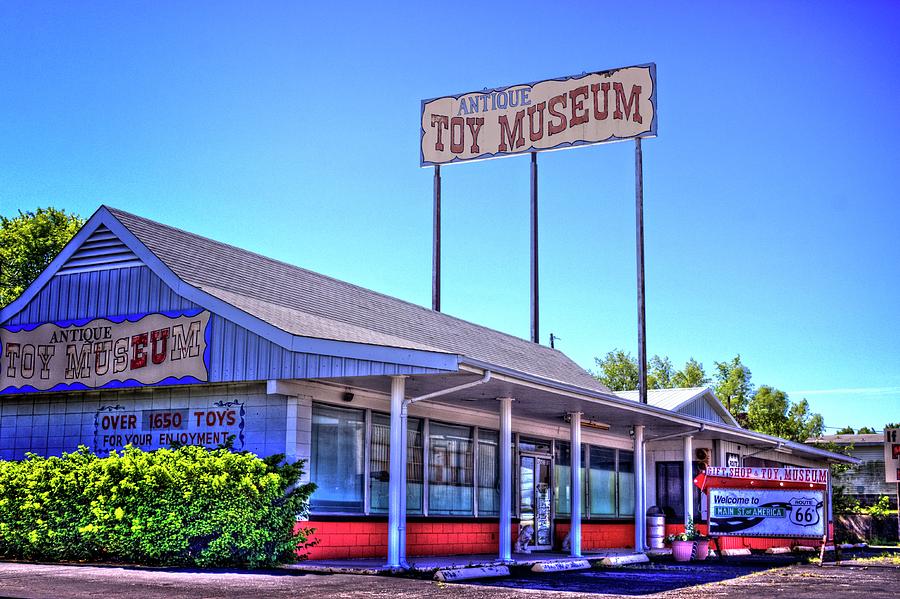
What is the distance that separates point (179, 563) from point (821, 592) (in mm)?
9195

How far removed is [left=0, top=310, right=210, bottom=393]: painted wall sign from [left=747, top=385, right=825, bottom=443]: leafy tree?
3807cm

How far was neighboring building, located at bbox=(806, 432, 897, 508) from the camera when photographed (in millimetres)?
56375

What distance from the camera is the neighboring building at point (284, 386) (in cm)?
1766

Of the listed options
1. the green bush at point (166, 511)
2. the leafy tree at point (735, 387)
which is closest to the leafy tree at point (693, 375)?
the leafy tree at point (735, 387)

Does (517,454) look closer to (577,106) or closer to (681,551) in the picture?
(681,551)

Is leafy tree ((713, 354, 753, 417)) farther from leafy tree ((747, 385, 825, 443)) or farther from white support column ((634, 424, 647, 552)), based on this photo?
white support column ((634, 424, 647, 552))

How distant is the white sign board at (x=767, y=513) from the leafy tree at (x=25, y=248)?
81.1 ft

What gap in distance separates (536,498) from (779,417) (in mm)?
34322

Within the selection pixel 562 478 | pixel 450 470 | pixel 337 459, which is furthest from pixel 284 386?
pixel 562 478

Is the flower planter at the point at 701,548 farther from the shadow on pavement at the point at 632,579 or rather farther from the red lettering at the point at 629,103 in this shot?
the red lettering at the point at 629,103

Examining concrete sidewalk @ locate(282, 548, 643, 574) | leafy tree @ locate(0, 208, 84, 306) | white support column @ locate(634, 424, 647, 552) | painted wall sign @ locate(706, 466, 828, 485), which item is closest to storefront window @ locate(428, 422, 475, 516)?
concrete sidewalk @ locate(282, 548, 643, 574)

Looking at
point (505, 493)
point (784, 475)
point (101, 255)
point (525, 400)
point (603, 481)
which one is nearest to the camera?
point (505, 493)

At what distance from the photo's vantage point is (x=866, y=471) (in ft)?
191

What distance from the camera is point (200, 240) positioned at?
70.0 feet
